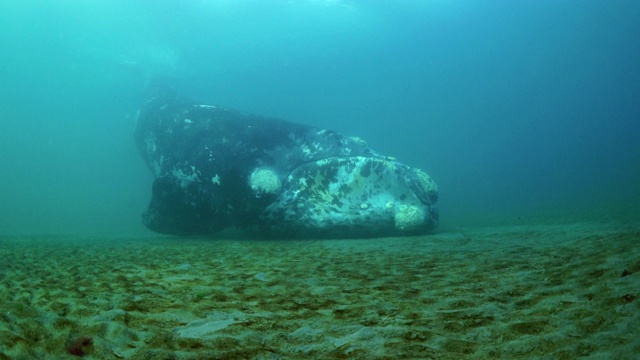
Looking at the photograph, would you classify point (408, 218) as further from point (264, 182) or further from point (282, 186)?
point (264, 182)

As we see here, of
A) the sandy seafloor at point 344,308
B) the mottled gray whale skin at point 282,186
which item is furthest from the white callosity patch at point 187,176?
the sandy seafloor at point 344,308

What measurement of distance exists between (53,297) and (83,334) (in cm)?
130

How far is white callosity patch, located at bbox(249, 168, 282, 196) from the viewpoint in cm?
866

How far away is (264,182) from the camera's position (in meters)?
8.70

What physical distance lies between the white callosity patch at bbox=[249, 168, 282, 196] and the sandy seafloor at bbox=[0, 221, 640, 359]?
395 centimetres

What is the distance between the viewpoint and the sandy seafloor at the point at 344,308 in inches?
79.9

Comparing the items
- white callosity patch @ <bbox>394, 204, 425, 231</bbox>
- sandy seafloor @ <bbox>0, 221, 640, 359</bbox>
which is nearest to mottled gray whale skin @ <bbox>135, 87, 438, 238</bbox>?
white callosity patch @ <bbox>394, 204, 425, 231</bbox>

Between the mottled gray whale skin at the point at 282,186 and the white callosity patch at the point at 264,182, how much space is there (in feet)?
0.09

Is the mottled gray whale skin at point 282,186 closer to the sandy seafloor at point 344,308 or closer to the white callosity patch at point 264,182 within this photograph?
the white callosity patch at point 264,182

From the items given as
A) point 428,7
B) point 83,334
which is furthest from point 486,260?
point 428,7

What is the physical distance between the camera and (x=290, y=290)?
346cm

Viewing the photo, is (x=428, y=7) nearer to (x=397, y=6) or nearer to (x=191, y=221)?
(x=397, y=6)

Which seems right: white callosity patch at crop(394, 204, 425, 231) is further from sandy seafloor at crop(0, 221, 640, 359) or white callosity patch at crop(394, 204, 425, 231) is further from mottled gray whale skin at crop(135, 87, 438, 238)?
sandy seafloor at crop(0, 221, 640, 359)

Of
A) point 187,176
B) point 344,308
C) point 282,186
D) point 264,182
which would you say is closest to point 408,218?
point 282,186
